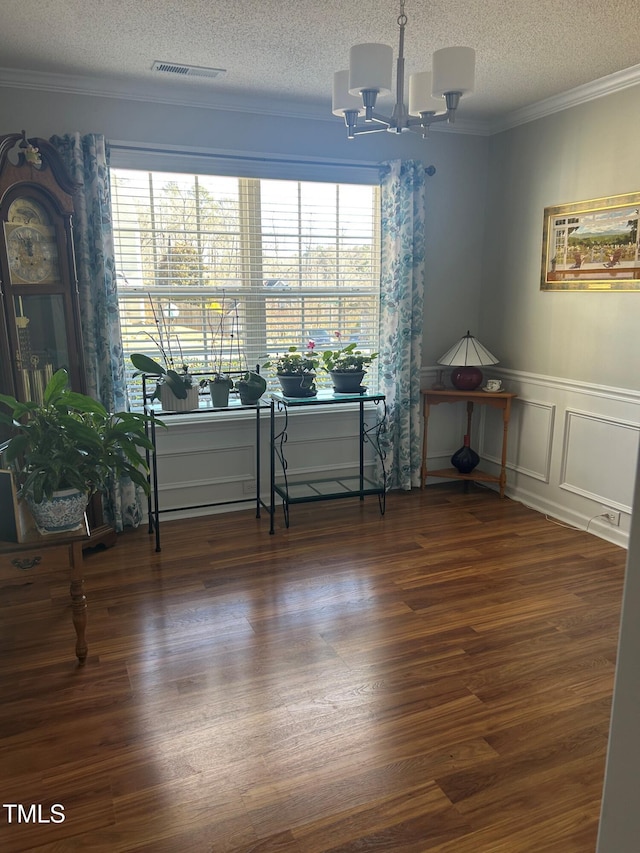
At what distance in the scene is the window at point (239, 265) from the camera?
3.87 metres

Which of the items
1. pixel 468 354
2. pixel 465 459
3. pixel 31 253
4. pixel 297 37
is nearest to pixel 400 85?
pixel 297 37

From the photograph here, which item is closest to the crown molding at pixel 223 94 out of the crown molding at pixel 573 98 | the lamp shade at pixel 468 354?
the crown molding at pixel 573 98

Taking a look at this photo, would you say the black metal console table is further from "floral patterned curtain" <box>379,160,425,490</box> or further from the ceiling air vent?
the ceiling air vent

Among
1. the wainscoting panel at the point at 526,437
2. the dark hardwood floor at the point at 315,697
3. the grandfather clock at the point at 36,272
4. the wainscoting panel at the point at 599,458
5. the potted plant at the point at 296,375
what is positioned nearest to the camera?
the dark hardwood floor at the point at 315,697

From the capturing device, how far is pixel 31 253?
329 cm

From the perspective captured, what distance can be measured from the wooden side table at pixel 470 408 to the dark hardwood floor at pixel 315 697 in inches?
34.7

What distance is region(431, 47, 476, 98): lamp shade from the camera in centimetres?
226

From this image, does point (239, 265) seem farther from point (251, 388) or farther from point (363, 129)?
point (363, 129)

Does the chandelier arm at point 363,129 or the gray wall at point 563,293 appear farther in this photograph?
the gray wall at point 563,293

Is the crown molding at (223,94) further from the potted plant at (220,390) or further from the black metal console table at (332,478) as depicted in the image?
the black metal console table at (332,478)

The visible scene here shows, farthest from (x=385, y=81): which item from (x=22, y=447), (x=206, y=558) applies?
(x=206, y=558)

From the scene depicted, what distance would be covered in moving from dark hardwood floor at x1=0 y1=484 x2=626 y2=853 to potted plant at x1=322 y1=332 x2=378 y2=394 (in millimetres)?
1067

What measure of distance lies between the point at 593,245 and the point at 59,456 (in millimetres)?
3293

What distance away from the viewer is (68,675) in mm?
2443
